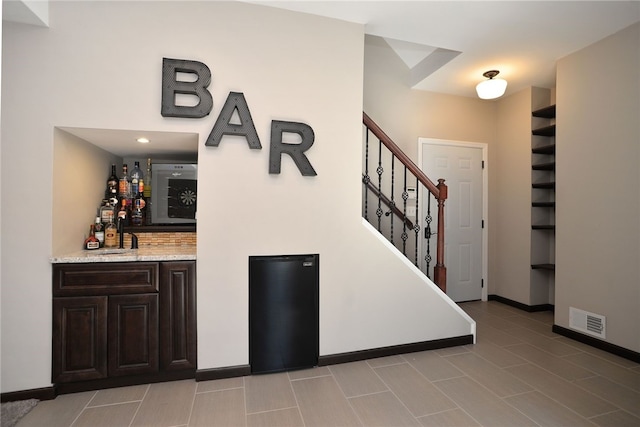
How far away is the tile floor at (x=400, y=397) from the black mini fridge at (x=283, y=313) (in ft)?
0.40

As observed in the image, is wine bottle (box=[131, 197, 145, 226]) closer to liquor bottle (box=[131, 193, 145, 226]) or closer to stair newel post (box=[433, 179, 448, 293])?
liquor bottle (box=[131, 193, 145, 226])

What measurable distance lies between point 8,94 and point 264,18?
179 cm

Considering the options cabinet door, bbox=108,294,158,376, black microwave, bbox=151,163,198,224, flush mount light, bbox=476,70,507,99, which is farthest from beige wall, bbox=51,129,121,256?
flush mount light, bbox=476,70,507,99

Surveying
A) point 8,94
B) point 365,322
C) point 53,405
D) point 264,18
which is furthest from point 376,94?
point 53,405

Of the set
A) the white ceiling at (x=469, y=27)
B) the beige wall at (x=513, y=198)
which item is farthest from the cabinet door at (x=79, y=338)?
the beige wall at (x=513, y=198)

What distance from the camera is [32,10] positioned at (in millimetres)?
2064

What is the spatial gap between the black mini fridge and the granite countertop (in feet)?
1.74

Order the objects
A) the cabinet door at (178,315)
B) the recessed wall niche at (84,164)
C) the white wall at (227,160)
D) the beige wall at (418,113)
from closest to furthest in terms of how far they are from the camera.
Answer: the white wall at (227,160) < the recessed wall niche at (84,164) < the cabinet door at (178,315) < the beige wall at (418,113)

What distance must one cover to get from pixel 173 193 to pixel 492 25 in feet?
10.2

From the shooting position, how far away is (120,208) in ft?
9.84

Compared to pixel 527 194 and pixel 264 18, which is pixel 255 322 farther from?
pixel 527 194

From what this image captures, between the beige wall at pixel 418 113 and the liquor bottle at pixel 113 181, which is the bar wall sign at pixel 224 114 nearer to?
the liquor bottle at pixel 113 181

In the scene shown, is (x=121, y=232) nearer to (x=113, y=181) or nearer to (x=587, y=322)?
(x=113, y=181)

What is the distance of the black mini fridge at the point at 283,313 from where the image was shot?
2561 millimetres
